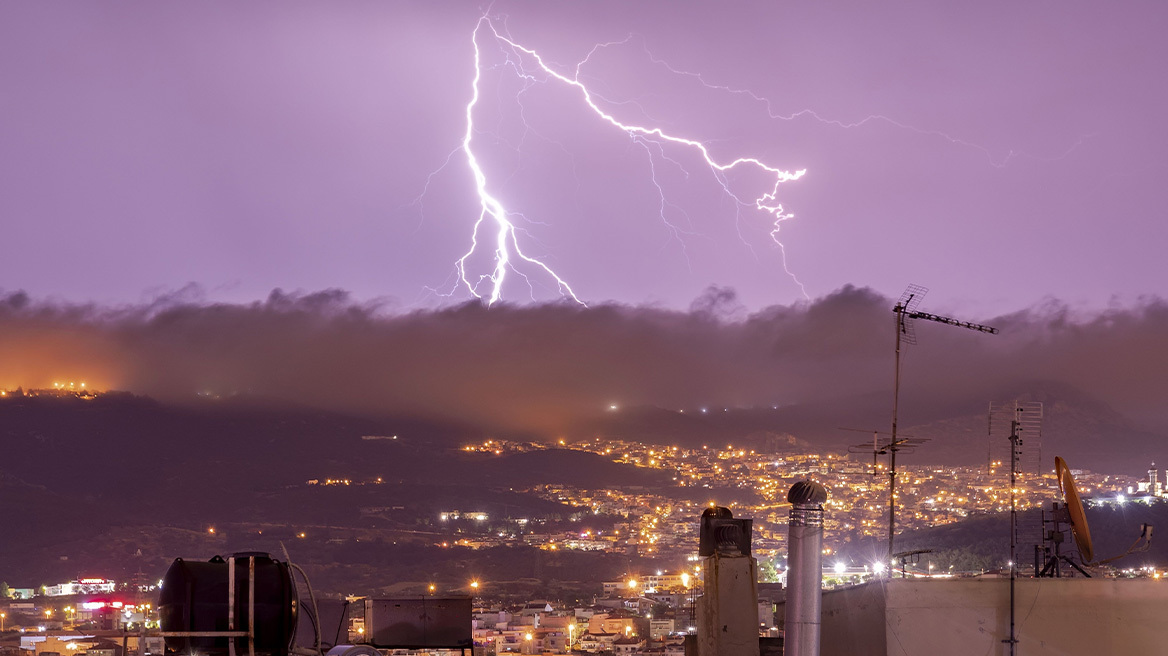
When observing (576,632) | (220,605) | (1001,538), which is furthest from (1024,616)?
(1001,538)

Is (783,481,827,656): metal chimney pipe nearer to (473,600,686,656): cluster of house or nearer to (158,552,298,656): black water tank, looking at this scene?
(158,552,298,656): black water tank

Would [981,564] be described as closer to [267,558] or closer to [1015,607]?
[1015,607]

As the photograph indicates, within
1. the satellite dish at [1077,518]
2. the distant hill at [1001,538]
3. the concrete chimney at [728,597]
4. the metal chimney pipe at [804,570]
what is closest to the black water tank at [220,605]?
the concrete chimney at [728,597]

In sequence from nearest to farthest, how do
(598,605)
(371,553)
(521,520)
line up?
(598,605)
(371,553)
(521,520)

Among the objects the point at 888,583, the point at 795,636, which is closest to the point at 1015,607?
the point at 888,583

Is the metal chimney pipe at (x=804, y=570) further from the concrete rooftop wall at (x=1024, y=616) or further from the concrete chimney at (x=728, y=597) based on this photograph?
the concrete chimney at (x=728, y=597)

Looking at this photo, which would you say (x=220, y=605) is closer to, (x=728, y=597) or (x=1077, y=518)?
(x=728, y=597)
